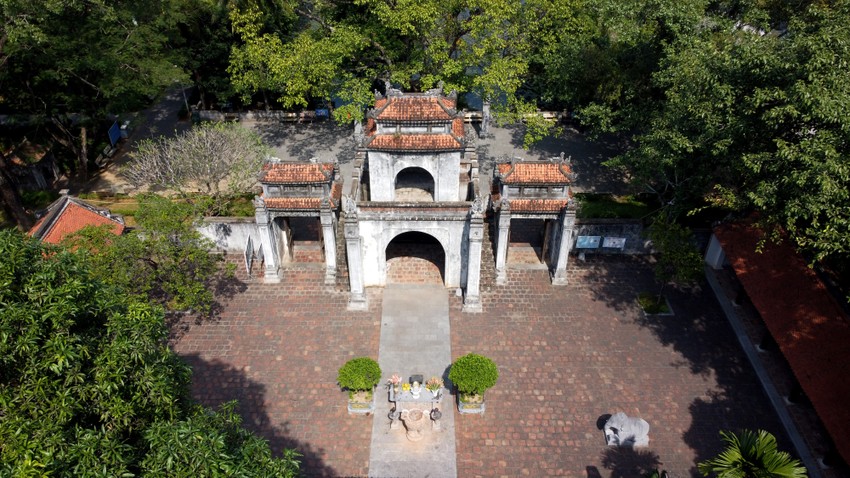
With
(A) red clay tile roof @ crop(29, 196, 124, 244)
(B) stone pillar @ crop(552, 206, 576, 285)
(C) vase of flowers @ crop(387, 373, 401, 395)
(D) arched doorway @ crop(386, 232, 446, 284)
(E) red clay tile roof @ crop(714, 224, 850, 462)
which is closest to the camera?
(E) red clay tile roof @ crop(714, 224, 850, 462)

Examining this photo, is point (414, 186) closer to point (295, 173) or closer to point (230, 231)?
point (295, 173)

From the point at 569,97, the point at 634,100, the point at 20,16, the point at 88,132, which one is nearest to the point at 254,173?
the point at 20,16

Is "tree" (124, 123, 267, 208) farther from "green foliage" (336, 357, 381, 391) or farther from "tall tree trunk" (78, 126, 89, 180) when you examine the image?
"green foliage" (336, 357, 381, 391)

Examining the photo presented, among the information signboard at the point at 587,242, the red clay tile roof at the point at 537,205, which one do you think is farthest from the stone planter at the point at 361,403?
the information signboard at the point at 587,242

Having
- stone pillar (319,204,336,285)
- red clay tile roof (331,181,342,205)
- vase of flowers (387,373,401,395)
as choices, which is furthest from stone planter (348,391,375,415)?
red clay tile roof (331,181,342,205)

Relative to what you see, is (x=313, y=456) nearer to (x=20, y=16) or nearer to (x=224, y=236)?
(x=224, y=236)
